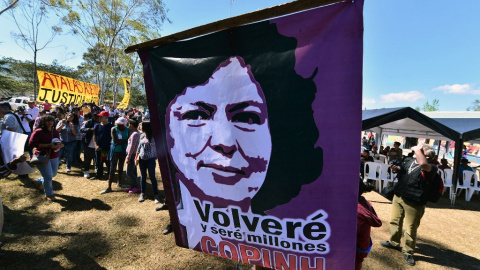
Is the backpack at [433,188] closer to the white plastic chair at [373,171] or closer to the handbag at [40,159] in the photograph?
the white plastic chair at [373,171]

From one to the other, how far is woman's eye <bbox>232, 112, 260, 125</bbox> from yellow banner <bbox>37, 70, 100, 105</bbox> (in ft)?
46.7

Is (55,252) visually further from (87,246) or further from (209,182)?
(209,182)

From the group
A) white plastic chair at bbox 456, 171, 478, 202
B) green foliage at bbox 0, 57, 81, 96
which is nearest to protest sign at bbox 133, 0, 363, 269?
white plastic chair at bbox 456, 171, 478, 202

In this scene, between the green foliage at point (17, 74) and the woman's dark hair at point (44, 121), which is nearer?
the woman's dark hair at point (44, 121)

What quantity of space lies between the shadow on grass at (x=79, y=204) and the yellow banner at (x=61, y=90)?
9393 mm

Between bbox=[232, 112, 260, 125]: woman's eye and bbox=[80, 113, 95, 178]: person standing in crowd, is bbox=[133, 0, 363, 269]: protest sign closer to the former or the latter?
bbox=[232, 112, 260, 125]: woman's eye

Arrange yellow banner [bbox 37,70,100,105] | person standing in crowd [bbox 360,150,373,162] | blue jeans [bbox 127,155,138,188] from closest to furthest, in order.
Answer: blue jeans [bbox 127,155,138,188]
person standing in crowd [bbox 360,150,373,162]
yellow banner [bbox 37,70,100,105]

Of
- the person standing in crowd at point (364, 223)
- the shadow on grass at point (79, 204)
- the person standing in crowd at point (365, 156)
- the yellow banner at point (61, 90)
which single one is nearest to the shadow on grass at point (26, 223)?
the shadow on grass at point (79, 204)

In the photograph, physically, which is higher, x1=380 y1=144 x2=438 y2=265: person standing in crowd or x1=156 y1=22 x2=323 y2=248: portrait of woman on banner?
x1=156 y1=22 x2=323 y2=248: portrait of woman on banner

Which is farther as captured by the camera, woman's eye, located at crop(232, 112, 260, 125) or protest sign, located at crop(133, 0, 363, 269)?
woman's eye, located at crop(232, 112, 260, 125)

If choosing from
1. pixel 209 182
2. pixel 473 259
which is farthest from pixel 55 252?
pixel 473 259

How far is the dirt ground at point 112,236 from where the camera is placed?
3.06 m

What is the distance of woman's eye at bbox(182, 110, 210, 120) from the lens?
151 cm

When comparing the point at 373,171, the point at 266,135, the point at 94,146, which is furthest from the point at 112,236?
the point at 373,171
